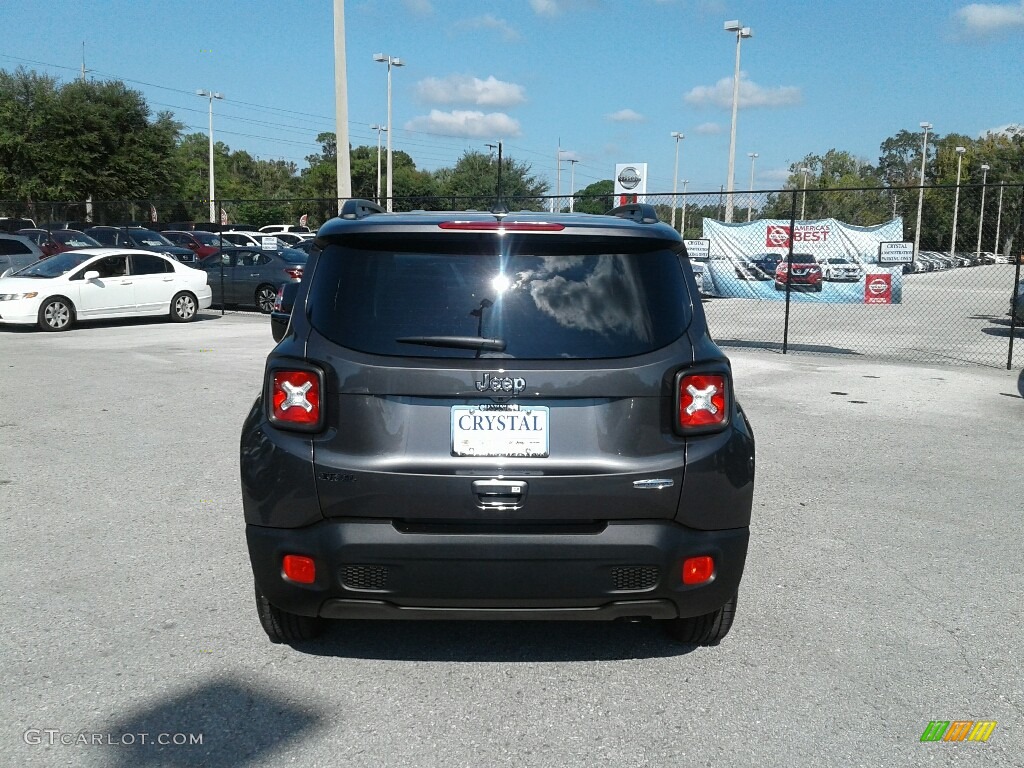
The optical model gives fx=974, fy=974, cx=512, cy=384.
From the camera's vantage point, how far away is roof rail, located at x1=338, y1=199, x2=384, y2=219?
153 inches

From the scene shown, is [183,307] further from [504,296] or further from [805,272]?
[504,296]

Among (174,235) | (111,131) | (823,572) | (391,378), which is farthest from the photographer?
(111,131)

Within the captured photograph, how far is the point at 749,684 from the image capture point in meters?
3.74

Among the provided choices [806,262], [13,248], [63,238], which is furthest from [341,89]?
[63,238]

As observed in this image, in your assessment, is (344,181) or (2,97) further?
(2,97)

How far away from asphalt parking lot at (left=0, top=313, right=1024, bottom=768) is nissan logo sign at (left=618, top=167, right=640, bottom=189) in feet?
56.1

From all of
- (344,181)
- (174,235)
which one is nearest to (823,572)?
(344,181)

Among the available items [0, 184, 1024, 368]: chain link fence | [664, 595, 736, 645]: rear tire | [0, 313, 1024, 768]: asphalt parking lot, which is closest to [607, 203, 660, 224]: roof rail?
[664, 595, 736, 645]: rear tire

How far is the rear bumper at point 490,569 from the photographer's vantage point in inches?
132

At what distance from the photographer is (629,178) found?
77.8ft

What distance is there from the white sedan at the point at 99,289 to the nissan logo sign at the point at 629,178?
33.2ft

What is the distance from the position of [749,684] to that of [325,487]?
1.79 meters

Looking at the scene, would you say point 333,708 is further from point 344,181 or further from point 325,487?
point 344,181

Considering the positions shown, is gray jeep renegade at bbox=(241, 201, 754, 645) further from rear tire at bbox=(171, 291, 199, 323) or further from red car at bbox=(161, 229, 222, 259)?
red car at bbox=(161, 229, 222, 259)
